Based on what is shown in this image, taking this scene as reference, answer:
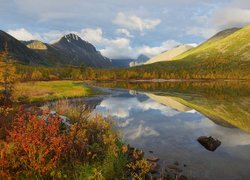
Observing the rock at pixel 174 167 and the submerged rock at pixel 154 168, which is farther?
the rock at pixel 174 167

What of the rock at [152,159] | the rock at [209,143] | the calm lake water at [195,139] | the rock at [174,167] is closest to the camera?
the rock at [174,167]

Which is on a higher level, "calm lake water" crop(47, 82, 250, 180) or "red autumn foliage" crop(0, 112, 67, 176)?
"red autumn foliage" crop(0, 112, 67, 176)

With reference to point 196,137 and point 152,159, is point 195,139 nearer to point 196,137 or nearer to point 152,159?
point 196,137

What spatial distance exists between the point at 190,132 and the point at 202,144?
5322mm

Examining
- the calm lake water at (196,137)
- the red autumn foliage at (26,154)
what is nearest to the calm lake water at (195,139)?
the calm lake water at (196,137)

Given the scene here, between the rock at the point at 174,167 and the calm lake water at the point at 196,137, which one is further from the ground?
the rock at the point at 174,167

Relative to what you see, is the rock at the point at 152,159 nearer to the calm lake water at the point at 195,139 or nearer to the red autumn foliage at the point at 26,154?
the calm lake water at the point at 195,139

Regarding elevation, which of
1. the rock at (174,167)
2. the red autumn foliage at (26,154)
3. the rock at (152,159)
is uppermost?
the red autumn foliage at (26,154)

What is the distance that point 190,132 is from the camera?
2975 cm

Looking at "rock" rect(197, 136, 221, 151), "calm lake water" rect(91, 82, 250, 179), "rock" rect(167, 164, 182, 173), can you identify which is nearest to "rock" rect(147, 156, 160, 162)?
"calm lake water" rect(91, 82, 250, 179)

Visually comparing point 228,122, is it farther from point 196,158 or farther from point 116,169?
point 116,169

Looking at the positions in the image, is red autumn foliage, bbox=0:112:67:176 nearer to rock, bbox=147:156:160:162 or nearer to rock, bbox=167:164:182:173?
rock, bbox=147:156:160:162

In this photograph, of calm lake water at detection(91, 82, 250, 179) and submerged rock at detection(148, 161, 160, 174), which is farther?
calm lake water at detection(91, 82, 250, 179)

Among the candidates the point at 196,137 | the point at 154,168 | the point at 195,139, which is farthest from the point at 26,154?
the point at 196,137
